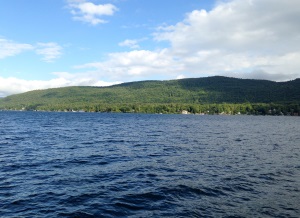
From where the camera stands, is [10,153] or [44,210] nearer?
[44,210]

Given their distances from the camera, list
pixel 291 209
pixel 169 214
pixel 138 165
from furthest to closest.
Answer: pixel 138 165 → pixel 291 209 → pixel 169 214

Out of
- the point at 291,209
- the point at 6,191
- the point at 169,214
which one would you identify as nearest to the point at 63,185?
the point at 6,191

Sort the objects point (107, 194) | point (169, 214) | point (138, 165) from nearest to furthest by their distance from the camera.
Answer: point (169, 214), point (107, 194), point (138, 165)

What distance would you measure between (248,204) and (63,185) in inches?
575

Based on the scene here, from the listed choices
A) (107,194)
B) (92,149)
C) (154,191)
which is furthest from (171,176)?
(92,149)

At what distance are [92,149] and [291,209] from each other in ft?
98.2

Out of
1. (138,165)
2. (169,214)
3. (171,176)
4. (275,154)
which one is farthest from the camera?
(275,154)

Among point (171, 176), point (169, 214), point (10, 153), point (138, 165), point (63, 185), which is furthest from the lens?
point (10, 153)

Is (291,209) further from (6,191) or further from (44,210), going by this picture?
(6,191)

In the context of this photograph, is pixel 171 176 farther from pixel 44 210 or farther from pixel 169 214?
pixel 44 210

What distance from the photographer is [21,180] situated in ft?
78.9

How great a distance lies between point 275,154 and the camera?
40.9 meters

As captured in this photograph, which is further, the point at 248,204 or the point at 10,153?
the point at 10,153

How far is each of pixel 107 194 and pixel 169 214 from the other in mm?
5687
